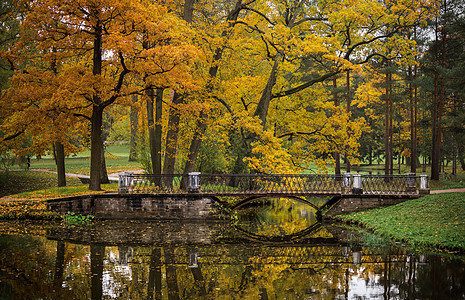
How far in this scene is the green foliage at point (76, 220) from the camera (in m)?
18.2

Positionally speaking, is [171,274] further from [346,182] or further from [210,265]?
[346,182]

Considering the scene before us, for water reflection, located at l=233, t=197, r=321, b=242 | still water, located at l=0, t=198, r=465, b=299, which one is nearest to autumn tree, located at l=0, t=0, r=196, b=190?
still water, located at l=0, t=198, r=465, b=299

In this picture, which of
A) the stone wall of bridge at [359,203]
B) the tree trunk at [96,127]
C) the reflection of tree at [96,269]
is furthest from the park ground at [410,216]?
the reflection of tree at [96,269]

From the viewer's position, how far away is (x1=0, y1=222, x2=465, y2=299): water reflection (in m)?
9.07

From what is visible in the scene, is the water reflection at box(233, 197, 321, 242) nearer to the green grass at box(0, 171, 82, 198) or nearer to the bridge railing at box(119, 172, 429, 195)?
the bridge railing at box(119, 172, 429, 195)

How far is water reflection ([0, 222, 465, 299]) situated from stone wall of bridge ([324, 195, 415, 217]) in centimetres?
440

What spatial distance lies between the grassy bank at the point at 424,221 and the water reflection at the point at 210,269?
1226mm

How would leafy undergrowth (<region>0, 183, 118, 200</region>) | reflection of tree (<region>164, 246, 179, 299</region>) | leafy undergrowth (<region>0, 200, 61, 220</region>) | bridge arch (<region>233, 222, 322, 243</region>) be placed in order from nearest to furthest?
reflection of tree (<region>164, 246, 179, 299</region>) < bridge arch (<region>233, 222, 322, 243</region>) < leafy undergrowth (<region>0, 200, 61, 220</region>) < leafy undergrowth (<region>0, 183, 118, 200</region>)

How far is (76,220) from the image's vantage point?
18578 millimetres

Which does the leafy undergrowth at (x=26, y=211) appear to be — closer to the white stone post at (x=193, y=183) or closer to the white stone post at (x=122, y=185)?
the white stone post at (x=122, y=185)

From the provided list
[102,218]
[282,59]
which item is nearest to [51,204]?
[102,218]

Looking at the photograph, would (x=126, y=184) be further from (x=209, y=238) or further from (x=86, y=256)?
(x=86, y=256)

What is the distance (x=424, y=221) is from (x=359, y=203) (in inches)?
173

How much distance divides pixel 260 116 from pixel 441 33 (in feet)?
50.5
